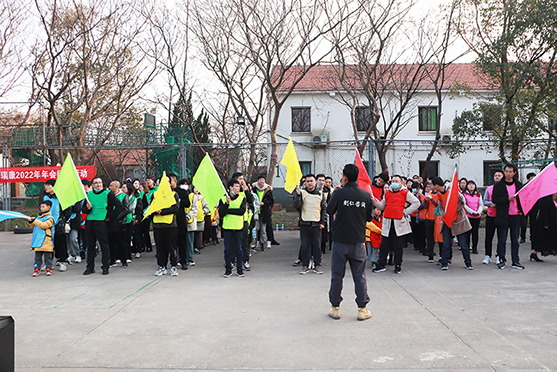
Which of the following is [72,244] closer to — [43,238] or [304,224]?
[43,238]

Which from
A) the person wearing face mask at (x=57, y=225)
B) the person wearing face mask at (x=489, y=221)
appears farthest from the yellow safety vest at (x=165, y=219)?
the person wearing face mask at (x=489, y=221)

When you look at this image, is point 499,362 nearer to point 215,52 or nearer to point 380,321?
point 380,321

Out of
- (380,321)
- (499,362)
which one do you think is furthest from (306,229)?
(499,362)

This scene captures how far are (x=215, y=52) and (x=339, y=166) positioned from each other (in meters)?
7.76

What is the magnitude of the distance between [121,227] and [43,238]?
4.77ft

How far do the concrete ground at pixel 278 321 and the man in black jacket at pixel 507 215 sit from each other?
13.1 inches

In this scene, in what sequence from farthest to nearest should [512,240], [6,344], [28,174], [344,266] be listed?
[28,174], [512,240], [344,266], [6,344]

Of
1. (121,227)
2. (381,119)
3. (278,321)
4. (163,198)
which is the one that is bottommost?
(278,321)

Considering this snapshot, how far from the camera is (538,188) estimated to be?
8633 mm

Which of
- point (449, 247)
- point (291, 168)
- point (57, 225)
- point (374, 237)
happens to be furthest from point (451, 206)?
point (57, 225)

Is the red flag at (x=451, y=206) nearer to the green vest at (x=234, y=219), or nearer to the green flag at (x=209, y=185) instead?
the green vest at (x=234, y=219)

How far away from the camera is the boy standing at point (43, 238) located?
8148 millimetres

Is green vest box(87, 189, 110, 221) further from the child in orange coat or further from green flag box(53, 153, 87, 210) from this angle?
the child in orange coat

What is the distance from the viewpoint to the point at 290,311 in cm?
564
